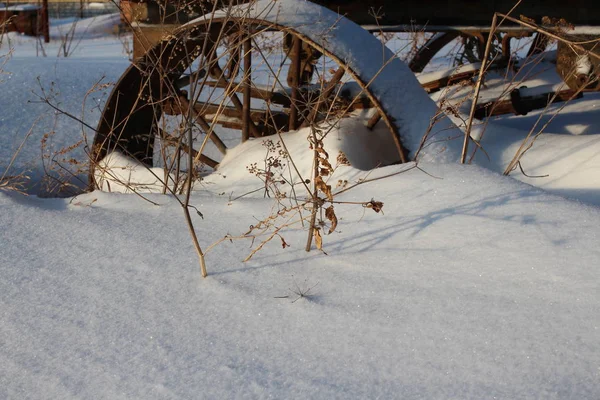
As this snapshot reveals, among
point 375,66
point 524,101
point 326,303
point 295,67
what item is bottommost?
point 326,303

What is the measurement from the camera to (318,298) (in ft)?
6.84

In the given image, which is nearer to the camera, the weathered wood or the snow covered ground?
the snow covered ground

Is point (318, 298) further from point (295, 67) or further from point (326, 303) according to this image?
point (295, 67)

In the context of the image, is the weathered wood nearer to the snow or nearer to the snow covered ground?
the snow

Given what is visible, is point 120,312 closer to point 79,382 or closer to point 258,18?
point 79,382

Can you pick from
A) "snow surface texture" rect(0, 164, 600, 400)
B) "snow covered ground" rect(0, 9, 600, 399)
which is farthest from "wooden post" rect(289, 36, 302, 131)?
"snow surface texture" rect(0, 164, 600, 400)

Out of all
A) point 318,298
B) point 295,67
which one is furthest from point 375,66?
point 318,298

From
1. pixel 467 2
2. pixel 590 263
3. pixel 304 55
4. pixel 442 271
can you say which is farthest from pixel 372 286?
pixel 467 2

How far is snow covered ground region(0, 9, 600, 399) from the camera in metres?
1.73

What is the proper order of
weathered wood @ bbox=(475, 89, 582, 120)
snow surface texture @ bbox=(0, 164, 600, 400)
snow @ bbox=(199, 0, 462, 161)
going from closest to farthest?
snow surface texture @ bbox=(0, 164, 600, 400) < snow @ bbox=(199, 0, 462, 161) < weathered wood @ bbox=(475, 89, 582, 120)

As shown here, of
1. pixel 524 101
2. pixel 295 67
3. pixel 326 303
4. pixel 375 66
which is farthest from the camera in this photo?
pixel 524 101

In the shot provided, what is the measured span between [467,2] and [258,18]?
1.70m

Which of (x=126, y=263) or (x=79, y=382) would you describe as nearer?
(x=79, y=382)

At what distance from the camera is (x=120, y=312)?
6.65ft
